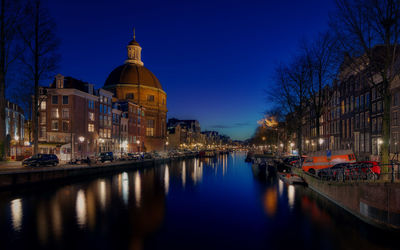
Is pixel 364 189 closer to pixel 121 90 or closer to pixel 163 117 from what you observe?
pixel 121 90

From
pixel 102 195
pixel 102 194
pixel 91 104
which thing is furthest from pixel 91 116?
pixel 102 195

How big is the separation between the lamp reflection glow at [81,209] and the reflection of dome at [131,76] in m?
92.5

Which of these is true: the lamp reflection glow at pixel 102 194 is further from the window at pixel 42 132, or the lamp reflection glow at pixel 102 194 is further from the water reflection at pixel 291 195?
the window at pixel 42 132

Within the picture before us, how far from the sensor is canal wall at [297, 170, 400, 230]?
589 inches

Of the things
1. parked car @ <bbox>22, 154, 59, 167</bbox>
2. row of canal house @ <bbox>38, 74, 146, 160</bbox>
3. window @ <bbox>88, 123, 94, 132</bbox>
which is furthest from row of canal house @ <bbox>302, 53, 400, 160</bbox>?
window @ <bbox>88, 123, 94, 132</bbox>

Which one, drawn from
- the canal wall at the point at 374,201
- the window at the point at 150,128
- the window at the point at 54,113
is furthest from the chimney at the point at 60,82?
the window at the point at 150,128

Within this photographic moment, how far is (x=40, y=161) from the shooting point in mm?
37750

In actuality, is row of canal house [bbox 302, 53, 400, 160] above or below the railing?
above

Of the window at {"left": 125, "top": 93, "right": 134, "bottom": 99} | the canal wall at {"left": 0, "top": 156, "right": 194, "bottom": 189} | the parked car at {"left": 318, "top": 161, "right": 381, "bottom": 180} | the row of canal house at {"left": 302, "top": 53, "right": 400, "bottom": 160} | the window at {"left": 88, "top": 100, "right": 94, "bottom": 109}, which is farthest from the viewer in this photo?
the window at {"left": 125, "top": 93, "right": 134, "bottom": 99}

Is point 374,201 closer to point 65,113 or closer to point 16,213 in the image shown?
point 16,213

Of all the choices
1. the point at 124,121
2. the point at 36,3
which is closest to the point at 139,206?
the point at 36,3

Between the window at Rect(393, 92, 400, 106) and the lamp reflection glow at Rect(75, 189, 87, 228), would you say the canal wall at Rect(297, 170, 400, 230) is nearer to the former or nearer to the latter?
the lamp reflection glow at Rect(75, 189, 87, 228)

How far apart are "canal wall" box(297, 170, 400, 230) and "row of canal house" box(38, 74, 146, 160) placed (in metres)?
45.8

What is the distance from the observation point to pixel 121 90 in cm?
11544
